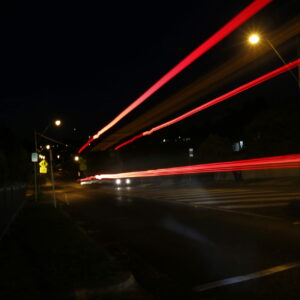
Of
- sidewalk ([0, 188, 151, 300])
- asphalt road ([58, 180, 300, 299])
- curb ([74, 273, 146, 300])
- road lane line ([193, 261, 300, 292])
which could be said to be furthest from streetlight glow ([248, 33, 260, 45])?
curb ([74, 273, 146, 300])

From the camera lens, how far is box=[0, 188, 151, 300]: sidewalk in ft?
21.2

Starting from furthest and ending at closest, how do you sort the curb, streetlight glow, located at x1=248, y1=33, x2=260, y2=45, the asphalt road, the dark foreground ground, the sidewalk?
streetlight glow, located at x1=248, y1=33, x2=260, y2=45
the asphalt road
the dark foreground ground
the sidewalk
the curb

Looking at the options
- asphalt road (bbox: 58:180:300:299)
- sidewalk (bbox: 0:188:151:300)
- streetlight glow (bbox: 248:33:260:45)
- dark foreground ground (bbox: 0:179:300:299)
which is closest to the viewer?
sidewalk (bbox: 0:188:151:300)

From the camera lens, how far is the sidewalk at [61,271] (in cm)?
647

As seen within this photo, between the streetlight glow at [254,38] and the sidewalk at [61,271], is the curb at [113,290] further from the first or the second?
the streetlight glow at [254,38]

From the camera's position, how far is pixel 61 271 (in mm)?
7625

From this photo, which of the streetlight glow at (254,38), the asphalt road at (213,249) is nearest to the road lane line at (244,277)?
the asphalt road at (213,249)

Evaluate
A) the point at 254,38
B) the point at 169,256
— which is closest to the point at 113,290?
the point at 169,256

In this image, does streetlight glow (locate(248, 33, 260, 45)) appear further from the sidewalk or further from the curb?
the curb

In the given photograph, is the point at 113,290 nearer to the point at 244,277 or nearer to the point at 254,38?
the point at 244,277

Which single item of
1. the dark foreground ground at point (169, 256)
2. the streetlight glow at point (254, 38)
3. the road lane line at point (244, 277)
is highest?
the streetlight glow at point (254, 38)

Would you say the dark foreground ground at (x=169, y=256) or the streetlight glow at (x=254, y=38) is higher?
the streetlight glow at (x=254, y=38)

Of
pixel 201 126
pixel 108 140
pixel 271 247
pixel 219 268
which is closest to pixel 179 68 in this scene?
pixel 271 247

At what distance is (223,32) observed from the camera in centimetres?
1560
